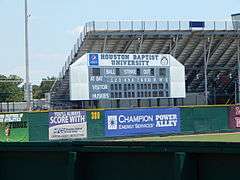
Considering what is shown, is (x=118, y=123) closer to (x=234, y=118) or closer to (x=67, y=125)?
(x=67, y=125)

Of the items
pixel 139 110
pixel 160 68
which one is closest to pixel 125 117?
pixel 139 110

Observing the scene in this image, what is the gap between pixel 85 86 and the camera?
4475 centimetres

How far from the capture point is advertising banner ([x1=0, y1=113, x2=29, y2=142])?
31.2 metres

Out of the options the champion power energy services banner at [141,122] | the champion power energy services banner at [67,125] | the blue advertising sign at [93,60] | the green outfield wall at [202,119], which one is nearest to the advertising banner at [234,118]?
the green outfield wall at [202,119]

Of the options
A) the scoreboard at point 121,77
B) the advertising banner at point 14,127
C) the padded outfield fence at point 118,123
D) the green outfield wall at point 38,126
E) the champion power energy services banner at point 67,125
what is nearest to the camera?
the advertising banner at point 14,127

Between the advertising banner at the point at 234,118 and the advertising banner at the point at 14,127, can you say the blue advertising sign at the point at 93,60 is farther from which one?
the advertising banner at the point at 14,127

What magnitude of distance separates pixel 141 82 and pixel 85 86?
14.9 ft

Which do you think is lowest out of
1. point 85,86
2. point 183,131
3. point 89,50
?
point 183,131

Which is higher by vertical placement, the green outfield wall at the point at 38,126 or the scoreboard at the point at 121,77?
the scoreboard at the point at 121,77

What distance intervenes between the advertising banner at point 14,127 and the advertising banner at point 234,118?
16.4 meters

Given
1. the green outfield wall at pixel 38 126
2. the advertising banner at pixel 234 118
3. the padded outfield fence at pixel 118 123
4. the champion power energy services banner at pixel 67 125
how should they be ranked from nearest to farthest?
1. the padded outfield fence at pixel 118 123
2. the green outfield wall at pixel 38 126
3. the champion power energy services banner at pixel 67 125
4. the advertising banner at pixel 234 118

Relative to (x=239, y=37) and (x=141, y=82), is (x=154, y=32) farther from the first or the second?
(x=141, y=82)

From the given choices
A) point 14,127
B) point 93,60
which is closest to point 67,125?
point 14,127

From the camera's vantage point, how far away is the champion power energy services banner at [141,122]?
3700 centimetres
